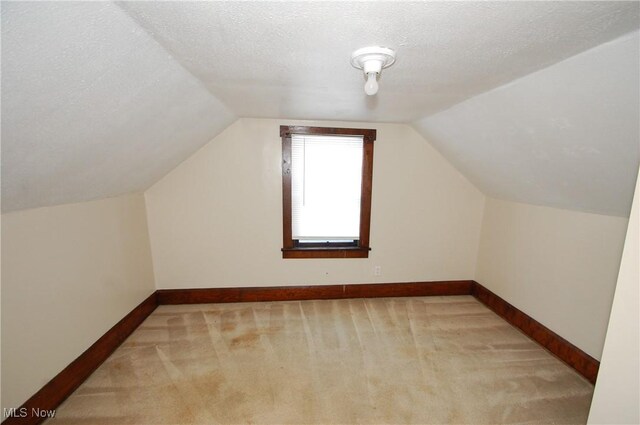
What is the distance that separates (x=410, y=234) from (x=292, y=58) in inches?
91.3

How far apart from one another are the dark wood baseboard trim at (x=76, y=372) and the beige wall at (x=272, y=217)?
22.8 inches

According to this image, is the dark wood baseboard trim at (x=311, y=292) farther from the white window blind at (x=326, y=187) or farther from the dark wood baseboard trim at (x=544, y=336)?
the white window blind at (x=326, y=187)

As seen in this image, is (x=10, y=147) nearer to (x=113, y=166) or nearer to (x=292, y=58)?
(x=113, y=166)

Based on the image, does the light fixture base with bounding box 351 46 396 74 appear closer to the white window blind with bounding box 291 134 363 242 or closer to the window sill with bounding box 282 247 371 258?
the white window blind with bounding box 291 134 363 242

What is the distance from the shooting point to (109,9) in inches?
30.7

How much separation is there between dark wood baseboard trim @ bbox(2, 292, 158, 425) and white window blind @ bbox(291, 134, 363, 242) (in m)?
1.69

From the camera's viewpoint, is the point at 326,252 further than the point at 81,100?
Yes

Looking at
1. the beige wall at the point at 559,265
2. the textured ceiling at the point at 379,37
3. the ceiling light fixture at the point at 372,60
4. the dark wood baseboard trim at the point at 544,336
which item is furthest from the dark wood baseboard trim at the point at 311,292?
the ceiling light fixture at the point at 372,60

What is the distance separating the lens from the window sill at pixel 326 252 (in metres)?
2.81

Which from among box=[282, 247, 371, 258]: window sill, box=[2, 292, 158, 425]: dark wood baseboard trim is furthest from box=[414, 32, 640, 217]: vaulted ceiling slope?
box=[2, 292, 158, 425]: dark wood baseboard trim

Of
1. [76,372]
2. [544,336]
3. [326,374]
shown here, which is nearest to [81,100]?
[76,372]

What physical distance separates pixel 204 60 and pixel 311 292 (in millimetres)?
2386

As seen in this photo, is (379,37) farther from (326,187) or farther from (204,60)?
(326,187)

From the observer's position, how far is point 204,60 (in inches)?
47.6
